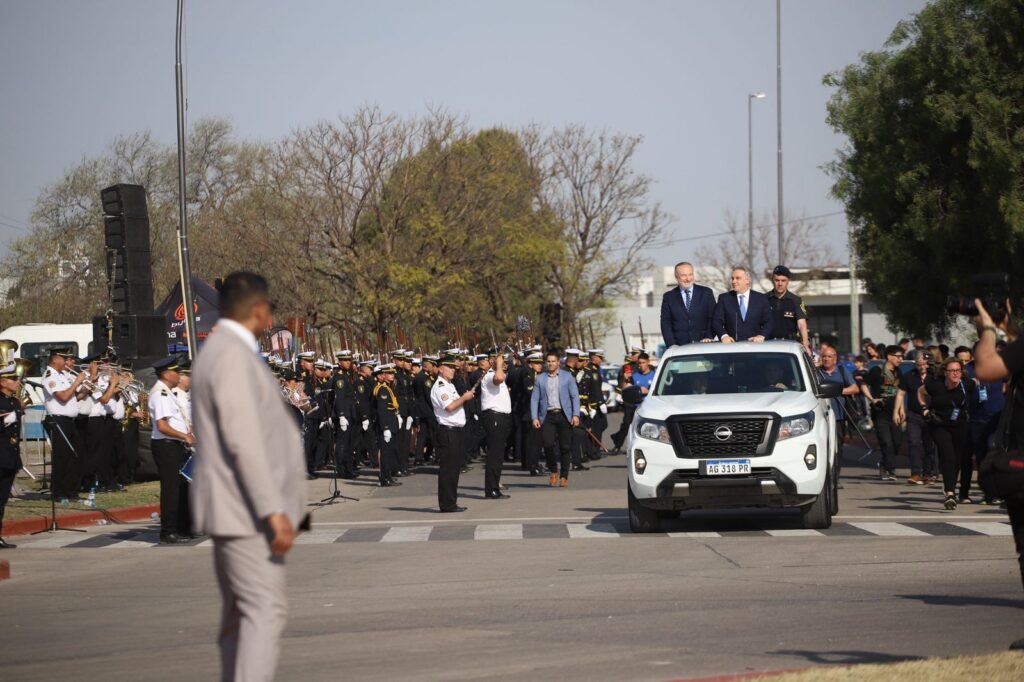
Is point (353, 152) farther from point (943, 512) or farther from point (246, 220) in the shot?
point (943, 512)

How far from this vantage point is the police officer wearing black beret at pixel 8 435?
16.3 metres

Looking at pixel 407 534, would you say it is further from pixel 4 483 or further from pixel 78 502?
pixel 78 502

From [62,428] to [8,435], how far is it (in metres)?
4.98

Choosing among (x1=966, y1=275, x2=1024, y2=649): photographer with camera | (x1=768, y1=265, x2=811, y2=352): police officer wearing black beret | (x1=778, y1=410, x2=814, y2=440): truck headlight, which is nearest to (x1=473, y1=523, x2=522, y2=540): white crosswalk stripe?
(x1=778, y1=410, x2=814, y2=440): truck headlight

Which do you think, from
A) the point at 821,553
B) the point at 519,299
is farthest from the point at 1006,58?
the point at 519,299

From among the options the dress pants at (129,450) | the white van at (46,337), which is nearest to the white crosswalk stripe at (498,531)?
the dress pants at (129,450)

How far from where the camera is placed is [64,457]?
21422 millimetres

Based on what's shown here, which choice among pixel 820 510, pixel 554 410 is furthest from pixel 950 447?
pixel 554 410

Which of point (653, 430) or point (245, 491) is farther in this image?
point (653, 430)

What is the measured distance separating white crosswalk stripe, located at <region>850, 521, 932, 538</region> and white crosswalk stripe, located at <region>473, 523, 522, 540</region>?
361 centimetres

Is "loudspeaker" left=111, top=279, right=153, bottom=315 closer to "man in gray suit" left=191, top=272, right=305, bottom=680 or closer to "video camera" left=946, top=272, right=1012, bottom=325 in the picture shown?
"video camera" left=946, top=272, right=1012, bottom=325

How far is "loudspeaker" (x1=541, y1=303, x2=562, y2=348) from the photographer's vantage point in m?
60.3

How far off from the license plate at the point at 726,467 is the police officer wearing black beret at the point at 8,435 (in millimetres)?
7105

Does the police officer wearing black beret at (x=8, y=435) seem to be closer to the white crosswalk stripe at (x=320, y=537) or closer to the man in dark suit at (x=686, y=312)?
the white crosswalk stripe at (x=320, y=537)
